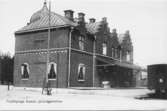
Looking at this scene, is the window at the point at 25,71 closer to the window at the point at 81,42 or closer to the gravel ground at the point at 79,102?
the window at the point at 81,42

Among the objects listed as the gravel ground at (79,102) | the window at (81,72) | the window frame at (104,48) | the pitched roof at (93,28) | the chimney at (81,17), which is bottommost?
the gravel ground at (79,102)

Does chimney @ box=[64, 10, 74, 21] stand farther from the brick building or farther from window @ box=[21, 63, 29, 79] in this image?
window @ box=[21, 63, 29, 79]

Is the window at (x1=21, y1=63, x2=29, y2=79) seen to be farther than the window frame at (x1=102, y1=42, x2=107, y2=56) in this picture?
No

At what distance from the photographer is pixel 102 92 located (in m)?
20.8

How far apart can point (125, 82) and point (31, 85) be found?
14.4m

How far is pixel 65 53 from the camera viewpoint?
25797mm

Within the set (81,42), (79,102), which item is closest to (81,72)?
(81,42)

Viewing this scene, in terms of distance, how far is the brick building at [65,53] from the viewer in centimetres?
2600

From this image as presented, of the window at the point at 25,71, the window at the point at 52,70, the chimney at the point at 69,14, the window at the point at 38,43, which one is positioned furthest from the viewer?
the chimney at the point at 69,14

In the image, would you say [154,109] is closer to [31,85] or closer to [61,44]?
[61,44]

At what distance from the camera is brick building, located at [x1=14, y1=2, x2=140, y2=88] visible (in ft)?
85.3

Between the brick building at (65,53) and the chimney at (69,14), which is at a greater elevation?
the chimney at (69,14)

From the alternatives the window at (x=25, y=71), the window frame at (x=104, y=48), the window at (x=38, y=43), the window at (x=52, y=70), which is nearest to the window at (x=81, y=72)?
the window at (x=52, y=70)

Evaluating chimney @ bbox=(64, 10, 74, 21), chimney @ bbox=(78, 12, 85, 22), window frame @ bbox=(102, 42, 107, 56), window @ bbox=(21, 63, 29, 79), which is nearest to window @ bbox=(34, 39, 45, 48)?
window @ bbox=(21, 63, 29, 79)
